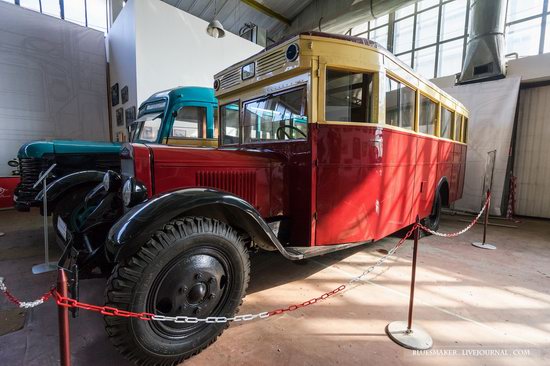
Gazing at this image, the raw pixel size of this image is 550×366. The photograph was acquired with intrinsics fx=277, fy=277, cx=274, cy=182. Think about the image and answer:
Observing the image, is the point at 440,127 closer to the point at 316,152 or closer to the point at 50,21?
the point at 316,152

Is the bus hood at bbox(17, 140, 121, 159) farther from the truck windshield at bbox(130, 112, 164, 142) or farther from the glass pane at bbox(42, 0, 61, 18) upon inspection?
the glass pane at bbox(42, 0, 61, 18)

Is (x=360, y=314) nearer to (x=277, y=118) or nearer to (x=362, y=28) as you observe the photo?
(x=277, y=118)

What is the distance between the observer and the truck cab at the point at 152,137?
4223 mm

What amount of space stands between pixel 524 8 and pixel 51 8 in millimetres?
13526

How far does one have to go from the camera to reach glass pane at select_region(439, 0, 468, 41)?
28.6ft

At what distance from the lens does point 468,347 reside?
1990mm

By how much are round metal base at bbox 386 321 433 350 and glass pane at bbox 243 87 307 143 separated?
5.76ft

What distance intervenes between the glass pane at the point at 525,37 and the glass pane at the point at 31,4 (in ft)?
43.7

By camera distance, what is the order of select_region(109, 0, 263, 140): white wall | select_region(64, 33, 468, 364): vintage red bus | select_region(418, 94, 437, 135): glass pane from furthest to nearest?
select_region(109, 0, 263, 140): white wall < select_region(418, 94, 437, 135): glass pane < select_region(64, 33, 468, 364): vintage red bus

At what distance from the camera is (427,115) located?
13.1 ft

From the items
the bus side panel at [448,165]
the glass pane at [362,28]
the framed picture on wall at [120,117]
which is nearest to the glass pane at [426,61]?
the glass pane at [362,28]

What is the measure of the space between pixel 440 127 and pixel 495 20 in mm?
3737

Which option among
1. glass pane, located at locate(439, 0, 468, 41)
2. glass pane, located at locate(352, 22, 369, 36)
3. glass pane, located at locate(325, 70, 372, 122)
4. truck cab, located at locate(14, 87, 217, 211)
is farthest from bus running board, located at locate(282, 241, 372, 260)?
glass pane, located at locate(352, 22, 369, 36)

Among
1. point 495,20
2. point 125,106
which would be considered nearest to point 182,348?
point 125,106
